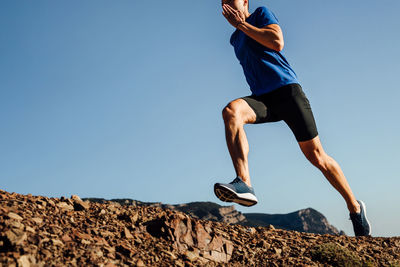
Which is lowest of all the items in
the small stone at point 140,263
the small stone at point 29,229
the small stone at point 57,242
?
the small stone at point 140,263

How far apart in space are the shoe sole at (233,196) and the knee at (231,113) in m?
0.92

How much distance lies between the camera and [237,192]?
14.9 feet

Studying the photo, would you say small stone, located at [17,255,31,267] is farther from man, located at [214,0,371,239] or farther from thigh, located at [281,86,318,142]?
thigh, located at [281,86,318,142]

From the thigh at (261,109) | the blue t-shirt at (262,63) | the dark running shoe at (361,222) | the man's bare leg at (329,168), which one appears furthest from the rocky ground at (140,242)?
the blue t-shirt at (262,63)

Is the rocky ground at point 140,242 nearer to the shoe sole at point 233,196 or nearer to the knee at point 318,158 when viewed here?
the shoe sole at point 233,196

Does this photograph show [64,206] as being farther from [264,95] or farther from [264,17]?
[264,17]

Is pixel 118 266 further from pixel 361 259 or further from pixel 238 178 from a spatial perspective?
pixel 361 259

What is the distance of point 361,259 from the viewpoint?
5.86 metres

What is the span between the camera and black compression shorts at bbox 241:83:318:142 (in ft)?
18.3

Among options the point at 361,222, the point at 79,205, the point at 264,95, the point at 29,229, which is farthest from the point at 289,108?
the point at 29,229

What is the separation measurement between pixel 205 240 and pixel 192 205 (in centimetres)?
5554

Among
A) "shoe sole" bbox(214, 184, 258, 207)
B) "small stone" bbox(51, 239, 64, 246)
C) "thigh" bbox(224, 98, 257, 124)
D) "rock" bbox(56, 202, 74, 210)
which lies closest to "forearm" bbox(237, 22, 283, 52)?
"thigh" bbox(224, 98, 257, 124)

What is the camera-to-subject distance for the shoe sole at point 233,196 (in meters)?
4.46

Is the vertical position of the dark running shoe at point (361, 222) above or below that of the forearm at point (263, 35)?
below
